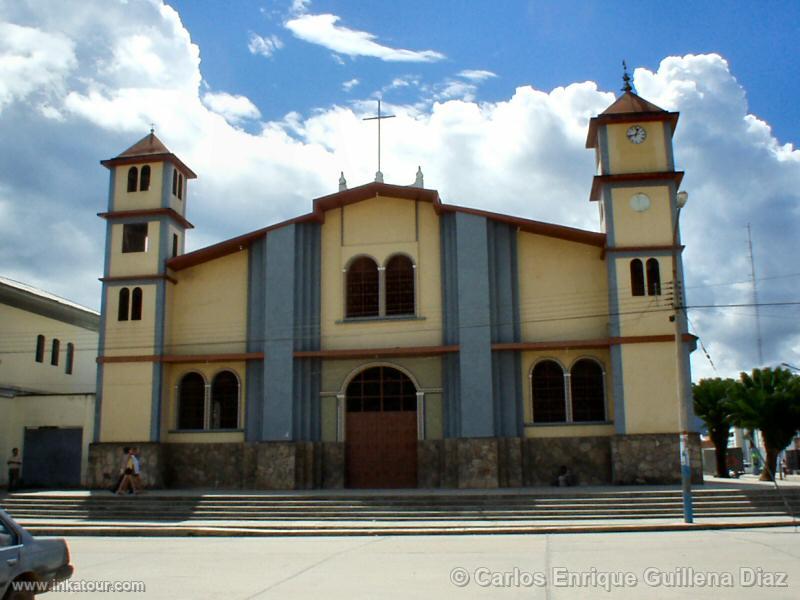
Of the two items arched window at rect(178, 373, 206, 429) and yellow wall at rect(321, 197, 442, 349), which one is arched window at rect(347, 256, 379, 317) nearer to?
yellow wall at rect(321, 197, 442, 349)

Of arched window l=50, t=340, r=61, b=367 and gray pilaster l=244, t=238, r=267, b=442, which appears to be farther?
arched window l=50, t=340, r=61, b=367

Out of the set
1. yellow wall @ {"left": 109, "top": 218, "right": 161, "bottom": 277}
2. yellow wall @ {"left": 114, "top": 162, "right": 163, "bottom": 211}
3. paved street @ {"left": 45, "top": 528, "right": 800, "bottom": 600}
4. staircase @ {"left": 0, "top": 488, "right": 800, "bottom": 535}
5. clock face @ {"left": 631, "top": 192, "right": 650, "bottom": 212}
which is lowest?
paved street @ {"left": 45, "top": 528, "right": 800, "bottom": 600}

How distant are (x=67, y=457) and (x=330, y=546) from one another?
15704 mm

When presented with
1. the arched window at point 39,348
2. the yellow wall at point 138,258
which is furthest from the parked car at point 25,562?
the arched window at point 39,348

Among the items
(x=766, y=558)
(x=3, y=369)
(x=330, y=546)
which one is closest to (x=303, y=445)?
(x=330, y=546)

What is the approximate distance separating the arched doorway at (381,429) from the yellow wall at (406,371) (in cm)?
26

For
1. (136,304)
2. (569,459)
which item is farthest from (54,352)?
(569,459)

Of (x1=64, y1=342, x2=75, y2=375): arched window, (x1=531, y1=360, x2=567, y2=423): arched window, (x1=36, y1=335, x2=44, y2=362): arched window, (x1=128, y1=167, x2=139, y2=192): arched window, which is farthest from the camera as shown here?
(x1=64, y1=342, x2=75, y2=375): arched window

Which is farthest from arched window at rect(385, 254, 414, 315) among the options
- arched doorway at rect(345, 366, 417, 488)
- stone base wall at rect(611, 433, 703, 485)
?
stone base wall at rect(611, 433, 703, 485)

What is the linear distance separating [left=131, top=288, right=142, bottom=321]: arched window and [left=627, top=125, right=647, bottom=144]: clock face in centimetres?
1565

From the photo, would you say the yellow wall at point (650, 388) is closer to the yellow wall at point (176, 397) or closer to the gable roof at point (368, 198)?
the gable roof at point (368, 198)

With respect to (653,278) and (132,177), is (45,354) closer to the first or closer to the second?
(132,177)

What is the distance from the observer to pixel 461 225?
26.3 m

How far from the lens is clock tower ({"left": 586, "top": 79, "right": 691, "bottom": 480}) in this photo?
79.3 feet
